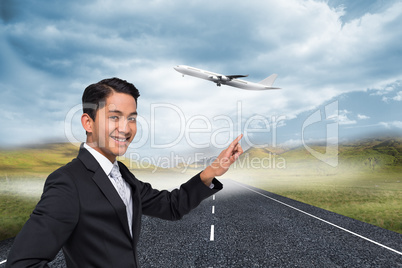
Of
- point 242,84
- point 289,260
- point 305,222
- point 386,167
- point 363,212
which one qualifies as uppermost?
point 242,84

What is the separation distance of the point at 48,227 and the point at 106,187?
413 millimetres

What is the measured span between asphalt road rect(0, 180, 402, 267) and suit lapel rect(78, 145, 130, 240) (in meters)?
5.25

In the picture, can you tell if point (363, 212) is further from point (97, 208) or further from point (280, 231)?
point (97, 208)

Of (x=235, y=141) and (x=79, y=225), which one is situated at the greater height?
(x=235, y=141)

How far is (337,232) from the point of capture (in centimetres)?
1041

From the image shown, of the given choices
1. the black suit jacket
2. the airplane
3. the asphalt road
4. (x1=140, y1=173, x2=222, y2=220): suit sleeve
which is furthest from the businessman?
the airplane

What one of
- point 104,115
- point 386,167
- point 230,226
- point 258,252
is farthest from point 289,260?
point 386,167

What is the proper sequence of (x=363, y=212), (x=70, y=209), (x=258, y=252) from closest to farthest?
(x=70, y=209), (x=258, y=252), (x=363, y=212)

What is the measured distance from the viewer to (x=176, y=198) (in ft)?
8.78

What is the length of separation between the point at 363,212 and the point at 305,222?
9.40m

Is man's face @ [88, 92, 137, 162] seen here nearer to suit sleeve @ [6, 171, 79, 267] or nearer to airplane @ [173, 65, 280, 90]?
suit sleeve @ [6, 171, 79, 267]

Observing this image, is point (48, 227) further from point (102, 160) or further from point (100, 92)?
point (100, 92)

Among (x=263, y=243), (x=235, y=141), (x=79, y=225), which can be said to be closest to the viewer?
(x=79, y=225)

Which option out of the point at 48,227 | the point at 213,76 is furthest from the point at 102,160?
the point at 213,76
